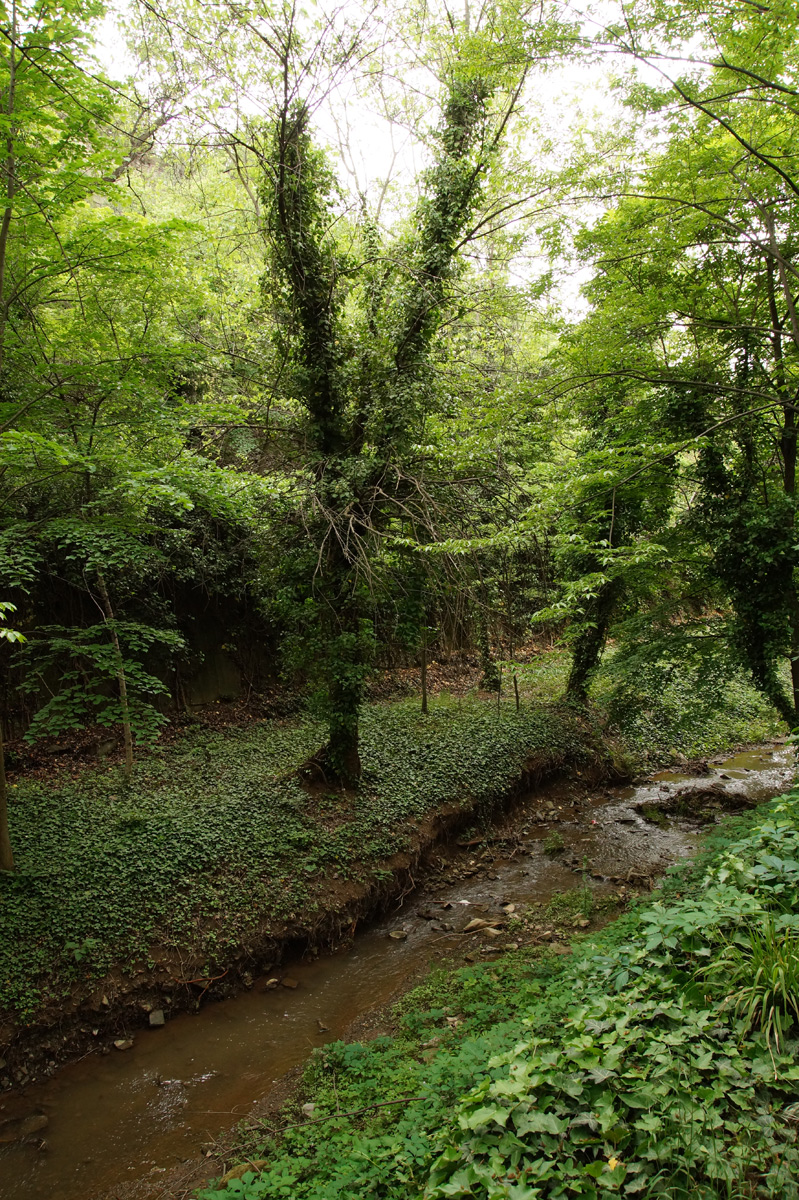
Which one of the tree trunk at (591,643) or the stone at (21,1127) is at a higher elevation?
the tree trunk at (591,643)

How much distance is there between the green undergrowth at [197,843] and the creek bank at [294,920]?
3 cm

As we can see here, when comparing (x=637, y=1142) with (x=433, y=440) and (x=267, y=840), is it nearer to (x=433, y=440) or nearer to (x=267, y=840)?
(x=267, y=840)

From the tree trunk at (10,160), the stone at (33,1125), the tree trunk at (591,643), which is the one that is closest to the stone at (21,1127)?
the stone at (33,1125)

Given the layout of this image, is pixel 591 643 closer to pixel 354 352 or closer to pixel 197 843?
pixel 354 352

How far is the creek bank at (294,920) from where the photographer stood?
4.93 m

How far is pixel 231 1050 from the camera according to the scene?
16.4 feet

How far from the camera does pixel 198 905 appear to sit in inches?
233

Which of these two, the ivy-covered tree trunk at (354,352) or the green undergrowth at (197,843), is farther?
the ivy-covered tree trunk at (354,352)

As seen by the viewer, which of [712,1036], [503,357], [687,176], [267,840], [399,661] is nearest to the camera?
[712,1036]

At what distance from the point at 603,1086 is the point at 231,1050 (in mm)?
3850

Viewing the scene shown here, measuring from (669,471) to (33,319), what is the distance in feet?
26.8

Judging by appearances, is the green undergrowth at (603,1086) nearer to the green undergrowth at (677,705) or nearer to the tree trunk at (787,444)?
the tree trunk at (787,444)

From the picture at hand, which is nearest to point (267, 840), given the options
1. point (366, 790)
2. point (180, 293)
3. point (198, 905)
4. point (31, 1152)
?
point (198, 905)

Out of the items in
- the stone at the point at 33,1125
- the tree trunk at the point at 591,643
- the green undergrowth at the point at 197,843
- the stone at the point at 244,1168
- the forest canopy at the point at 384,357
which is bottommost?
the stone at the point at 33,1125
